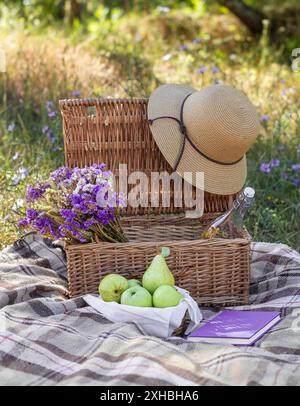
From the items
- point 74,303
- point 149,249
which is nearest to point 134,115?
point 149,249

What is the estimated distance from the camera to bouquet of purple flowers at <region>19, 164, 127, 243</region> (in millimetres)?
2920

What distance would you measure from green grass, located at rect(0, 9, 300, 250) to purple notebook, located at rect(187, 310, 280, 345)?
1.12m

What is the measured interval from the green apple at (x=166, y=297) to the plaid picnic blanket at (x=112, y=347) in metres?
0.15

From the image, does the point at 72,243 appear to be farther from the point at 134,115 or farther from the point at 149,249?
the point at 134,115

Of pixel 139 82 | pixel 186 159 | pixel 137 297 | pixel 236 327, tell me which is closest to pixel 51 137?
pixel 139 82

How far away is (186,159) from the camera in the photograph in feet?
11.0

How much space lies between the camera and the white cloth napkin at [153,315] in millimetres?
2750

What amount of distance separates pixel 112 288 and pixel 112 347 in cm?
37

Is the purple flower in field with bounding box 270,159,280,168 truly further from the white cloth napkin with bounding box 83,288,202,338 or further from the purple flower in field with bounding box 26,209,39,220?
the purple flower in field with bounding box 26,209,39,220

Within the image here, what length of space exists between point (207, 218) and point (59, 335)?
1155 mm

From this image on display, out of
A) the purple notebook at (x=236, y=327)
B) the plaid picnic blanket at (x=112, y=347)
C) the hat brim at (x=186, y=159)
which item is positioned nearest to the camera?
the plaid picnic blanket at (x=112, y=347)

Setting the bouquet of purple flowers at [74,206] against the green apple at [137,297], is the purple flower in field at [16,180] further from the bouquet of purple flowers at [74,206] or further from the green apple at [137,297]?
the green apple at [137,297]

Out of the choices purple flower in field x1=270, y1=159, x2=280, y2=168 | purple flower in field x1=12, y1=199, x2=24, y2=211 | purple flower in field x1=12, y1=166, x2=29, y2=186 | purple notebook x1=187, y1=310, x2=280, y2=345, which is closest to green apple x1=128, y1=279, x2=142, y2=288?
purple notebook x1=187, y1=310, x2=280, y2=345

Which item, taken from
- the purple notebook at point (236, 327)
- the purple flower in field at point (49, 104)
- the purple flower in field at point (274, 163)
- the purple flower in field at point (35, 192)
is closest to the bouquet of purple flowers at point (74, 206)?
the purple flower in field at point (35, 192)
